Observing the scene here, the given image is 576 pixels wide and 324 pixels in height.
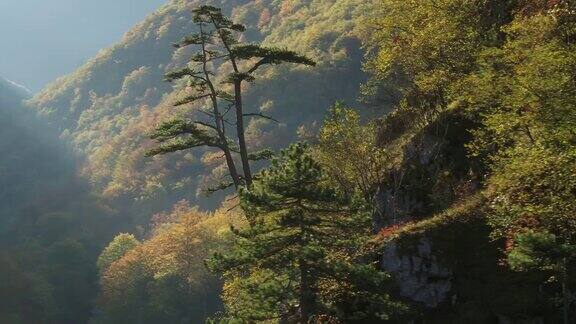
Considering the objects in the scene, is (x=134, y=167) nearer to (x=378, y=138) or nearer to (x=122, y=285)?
(x=122, y=285)

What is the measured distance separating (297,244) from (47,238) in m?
124

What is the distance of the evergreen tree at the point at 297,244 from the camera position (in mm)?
15242

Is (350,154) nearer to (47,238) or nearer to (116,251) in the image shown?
(116,251)

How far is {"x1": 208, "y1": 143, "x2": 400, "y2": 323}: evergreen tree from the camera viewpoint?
15242mm

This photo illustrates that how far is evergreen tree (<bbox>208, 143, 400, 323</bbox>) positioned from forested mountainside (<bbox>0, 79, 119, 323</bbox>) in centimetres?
7595

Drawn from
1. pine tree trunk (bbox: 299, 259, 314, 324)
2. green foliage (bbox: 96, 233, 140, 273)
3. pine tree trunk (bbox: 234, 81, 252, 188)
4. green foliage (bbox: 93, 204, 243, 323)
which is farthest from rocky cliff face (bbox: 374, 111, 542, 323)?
green foliage (bbox: 96, 233, 140, 273)

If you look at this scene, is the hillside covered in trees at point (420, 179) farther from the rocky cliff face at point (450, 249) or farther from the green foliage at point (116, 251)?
the green foliage at point (116, 251)

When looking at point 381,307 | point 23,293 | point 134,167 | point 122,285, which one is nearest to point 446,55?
point 381,307

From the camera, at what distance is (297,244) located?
15562 millimetres

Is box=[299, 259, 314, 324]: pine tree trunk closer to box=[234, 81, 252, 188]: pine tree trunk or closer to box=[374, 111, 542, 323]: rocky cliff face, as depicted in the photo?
box=[374, 111, 542, 323]: rocky cliff face

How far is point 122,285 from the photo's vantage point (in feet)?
267

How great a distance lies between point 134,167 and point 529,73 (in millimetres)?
150929

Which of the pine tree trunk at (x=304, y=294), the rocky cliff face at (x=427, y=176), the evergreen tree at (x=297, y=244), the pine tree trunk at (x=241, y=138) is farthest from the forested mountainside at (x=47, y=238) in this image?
the pine tree trunk at (x=304, y=294)

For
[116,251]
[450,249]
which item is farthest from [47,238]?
[450,249]
